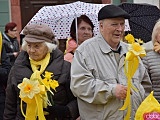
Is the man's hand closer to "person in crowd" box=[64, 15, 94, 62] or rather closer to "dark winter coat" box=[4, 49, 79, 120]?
"dark winter coat" box=[4, 49, 79, 120]

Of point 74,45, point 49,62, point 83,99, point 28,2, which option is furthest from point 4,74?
point 28,2

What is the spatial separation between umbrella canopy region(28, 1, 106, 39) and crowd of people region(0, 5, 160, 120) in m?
1.59

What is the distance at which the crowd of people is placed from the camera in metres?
2.99

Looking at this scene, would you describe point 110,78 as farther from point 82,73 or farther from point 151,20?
point 151,20

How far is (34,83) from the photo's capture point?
9.66 feet

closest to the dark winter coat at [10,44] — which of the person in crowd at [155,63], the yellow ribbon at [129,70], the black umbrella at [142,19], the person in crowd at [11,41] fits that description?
the person in crowd at [11,41]

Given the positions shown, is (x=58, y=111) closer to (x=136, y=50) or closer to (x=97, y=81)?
(x=97, y=81)

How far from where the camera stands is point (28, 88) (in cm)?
294

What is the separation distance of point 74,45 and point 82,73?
41.4 inches

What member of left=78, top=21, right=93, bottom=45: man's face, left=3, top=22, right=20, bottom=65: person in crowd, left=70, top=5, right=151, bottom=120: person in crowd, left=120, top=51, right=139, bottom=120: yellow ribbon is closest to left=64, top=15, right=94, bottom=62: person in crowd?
left=78, top=21, right=93, bottom=45: man's face

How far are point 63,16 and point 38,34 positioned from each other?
A: 5.38 feet

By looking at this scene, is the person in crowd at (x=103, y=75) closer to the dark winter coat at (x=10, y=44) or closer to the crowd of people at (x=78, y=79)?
the crowd of people at (x=78, y=79)

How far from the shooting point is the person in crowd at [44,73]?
3.18 metres

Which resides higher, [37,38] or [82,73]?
[37,38]
